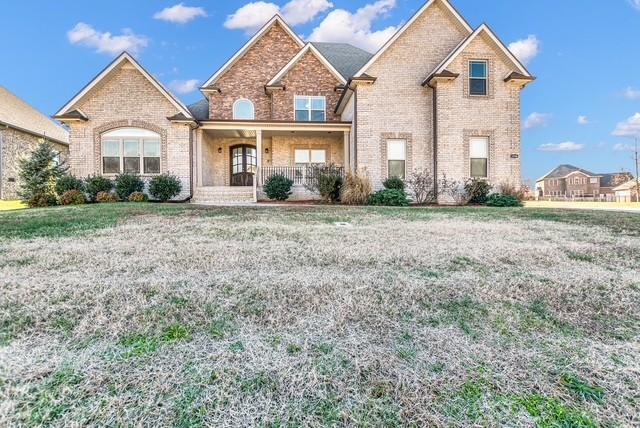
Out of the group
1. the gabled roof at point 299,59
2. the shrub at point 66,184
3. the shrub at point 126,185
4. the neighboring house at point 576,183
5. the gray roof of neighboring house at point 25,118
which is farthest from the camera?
the neighboring house at point 576,183

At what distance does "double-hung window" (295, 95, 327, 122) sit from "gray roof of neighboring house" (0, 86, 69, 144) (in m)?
17.7

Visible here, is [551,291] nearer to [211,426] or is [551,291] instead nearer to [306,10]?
[211,426]

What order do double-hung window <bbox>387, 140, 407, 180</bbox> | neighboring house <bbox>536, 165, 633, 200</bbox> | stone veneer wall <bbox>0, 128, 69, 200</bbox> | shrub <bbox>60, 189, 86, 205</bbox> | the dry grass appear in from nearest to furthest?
the dry grass, shrub <bbox>60, 189, 86, 205</bbox>, double-hung window <bbox>387, 140, 407, 180</bbox>, stone veneer wall <bbox>0, 128, 69, 200</bbox>, neighboring house <bbox>536, 165, 633, 200</bbox>

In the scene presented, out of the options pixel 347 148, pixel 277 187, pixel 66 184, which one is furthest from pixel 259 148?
pixel 66 184

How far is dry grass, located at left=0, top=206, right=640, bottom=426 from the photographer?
1757 mm

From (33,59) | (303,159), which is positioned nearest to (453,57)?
(303,159)

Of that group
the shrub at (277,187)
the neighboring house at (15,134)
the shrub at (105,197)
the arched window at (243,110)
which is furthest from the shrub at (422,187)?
the neighboring house at (15,134)

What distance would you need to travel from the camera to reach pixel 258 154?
618 inches

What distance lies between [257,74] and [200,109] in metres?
3.90

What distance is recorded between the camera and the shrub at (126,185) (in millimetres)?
14328

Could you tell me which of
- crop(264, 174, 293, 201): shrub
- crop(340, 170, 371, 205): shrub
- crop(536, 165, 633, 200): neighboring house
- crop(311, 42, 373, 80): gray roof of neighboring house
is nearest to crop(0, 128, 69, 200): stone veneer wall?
crop(264, 174, 293, 201): shrub

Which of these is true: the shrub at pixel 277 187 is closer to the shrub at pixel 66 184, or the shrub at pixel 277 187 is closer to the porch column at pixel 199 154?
the porch column at pixel 199 154

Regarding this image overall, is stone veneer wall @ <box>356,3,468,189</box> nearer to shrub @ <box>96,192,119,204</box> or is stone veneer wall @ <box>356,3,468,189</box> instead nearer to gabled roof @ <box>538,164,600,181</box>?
shrub @ <box>96,192,119,204</box>

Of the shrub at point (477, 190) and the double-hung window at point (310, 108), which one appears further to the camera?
the double-hung window at point (310, 108)
